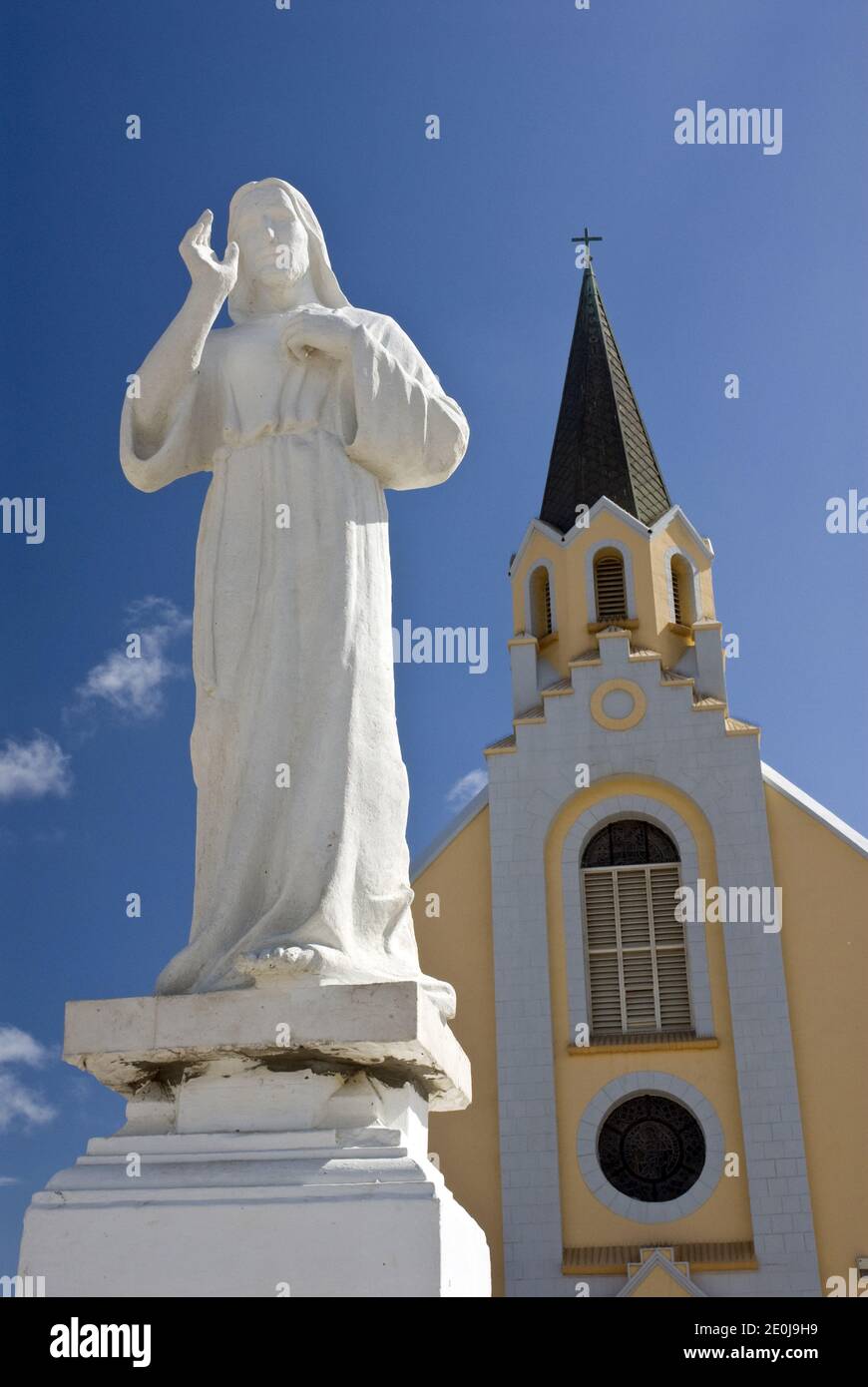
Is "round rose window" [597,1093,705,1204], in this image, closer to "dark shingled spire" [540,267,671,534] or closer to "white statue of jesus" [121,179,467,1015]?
"dark shingled spire" [540,267,671,534]

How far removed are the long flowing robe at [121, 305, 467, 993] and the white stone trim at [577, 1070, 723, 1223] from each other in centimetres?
1449

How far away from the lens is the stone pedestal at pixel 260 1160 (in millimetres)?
3928

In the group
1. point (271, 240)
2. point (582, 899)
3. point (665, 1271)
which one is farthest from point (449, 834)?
point (271, 240)

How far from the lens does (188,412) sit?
Answer: 17.7ft

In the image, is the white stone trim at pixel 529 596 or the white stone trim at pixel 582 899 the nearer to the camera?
the white stone trim at pixel 582 899

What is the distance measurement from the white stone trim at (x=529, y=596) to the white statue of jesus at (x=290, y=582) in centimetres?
1720

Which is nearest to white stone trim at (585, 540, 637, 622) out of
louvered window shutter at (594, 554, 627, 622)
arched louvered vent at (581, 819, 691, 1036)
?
louvered window shutter at (594, 554, 627, 622)

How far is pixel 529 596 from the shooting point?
23234 mm

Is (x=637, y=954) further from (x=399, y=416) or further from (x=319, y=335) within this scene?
(x=319, y=335)

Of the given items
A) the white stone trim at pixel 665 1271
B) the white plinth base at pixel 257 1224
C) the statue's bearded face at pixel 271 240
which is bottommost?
the white plinth base at pixel 257 1224

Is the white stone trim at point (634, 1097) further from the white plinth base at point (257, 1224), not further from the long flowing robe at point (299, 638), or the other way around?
the white plinth base at point (257, 1224)

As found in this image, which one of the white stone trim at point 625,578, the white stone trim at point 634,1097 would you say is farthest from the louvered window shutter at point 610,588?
the white stone trim at point 634,1097

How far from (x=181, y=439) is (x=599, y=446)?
1985 cm

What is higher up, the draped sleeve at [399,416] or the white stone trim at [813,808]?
the white stone trim at [813,808]
